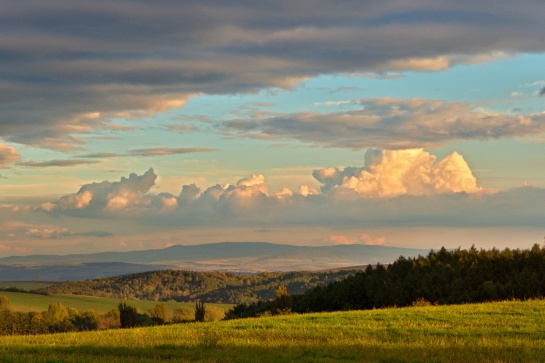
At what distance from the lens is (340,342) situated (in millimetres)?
34719

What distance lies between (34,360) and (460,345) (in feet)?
60.8

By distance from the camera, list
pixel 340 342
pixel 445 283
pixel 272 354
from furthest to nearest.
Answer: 1. pixel 445 283
2. pixel 340 342
3. pixel 272 354

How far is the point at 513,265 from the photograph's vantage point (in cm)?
8762

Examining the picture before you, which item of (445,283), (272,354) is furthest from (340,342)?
(445,283)

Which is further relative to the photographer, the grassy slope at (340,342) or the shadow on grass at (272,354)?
the grassy slope at (340,342)

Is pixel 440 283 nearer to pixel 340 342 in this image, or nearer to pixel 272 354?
pixel 340 342

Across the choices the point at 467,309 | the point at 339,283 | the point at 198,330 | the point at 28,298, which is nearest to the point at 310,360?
the point at 198,330

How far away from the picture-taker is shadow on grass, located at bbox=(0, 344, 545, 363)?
28672mm

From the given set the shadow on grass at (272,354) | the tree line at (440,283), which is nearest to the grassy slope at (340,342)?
the shadow on grass at (272,354)

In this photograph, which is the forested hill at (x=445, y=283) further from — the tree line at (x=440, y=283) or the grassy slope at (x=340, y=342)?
the grassy slope at (x=340, y=342)

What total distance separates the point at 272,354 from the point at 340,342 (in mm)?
5168

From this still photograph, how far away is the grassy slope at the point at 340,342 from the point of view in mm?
29719

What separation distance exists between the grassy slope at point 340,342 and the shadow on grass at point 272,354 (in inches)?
1.6

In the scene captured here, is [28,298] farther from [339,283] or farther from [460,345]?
[460,345]
